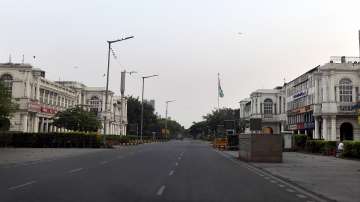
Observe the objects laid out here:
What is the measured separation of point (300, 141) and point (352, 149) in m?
18.1

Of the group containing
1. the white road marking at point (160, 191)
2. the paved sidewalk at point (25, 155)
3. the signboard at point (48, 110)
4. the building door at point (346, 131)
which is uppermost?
the signboard at point (48, 110)

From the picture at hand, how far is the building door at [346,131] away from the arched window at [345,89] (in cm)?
371

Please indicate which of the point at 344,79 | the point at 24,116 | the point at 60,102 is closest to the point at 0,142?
the point at 24,116

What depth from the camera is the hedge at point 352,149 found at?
1449 inches

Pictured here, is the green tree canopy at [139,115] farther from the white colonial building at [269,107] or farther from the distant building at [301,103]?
the distant building at [301,103]

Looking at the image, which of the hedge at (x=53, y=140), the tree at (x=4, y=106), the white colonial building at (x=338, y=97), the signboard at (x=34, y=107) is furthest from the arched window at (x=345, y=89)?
the signboard at (x=34, y=107)

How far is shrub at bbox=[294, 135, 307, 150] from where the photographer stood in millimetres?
54909

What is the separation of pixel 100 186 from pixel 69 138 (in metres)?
44.9

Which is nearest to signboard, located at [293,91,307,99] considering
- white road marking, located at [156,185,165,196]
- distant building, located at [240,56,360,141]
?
distant building, located at [240,56,360,141]

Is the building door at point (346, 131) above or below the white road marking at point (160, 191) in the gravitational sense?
above

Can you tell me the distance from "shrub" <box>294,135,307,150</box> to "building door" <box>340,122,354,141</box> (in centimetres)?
1811

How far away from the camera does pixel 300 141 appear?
55.7 metres

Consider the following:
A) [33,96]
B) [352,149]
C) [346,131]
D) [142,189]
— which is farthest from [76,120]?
[142,189]

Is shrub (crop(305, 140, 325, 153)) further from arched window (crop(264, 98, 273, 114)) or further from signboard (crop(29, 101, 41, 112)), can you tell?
arched window (crop(264, 98, 273, 114))
